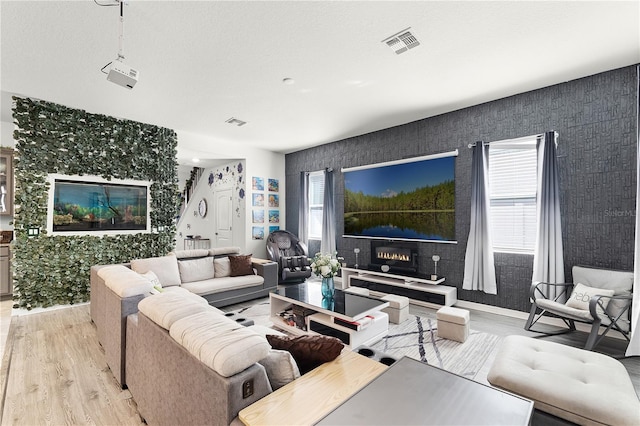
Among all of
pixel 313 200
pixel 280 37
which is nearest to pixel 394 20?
pixel 280 37

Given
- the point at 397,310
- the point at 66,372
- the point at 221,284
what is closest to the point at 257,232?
the point at 221,284

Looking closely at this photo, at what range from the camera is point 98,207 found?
453cm

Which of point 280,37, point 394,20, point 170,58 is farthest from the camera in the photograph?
point 170,58

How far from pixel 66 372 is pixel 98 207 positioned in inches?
113

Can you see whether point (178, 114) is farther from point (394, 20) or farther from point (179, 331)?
point (179, 331)

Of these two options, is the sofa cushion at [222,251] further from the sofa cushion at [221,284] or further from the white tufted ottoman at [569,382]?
the white tufted ottoman at [569,382]

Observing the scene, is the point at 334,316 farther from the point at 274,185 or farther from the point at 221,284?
the point at 274,185

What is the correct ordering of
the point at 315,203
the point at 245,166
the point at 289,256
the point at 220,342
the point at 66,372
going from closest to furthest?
the point at 220,342
the point at 66,372
the point at 289,256
the point at 245,166
the point at 315,203

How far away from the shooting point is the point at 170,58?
9.50 ft

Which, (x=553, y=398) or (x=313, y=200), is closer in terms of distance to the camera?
(x=553, y=398)

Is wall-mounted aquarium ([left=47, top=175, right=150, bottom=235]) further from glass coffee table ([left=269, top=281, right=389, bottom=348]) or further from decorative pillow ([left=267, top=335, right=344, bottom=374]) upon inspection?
decorative pillow ([left=267, top=335, right=344, bottom=374])

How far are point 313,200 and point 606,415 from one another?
18.6 ft

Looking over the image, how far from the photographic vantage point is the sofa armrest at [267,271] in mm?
4586

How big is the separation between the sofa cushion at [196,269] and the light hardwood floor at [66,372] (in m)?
1.18
